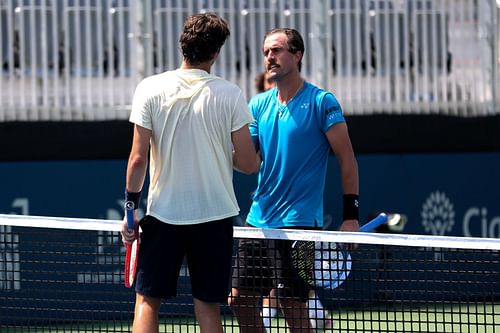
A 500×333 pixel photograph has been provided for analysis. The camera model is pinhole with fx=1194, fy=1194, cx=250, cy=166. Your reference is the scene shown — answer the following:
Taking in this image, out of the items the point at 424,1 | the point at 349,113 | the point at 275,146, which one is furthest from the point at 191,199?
the point at 424,1

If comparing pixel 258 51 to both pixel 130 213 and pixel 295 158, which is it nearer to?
pixel 295 158

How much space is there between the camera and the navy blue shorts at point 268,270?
5.83m

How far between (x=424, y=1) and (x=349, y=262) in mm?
4128

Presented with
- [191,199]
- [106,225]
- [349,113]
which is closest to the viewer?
[191,199]

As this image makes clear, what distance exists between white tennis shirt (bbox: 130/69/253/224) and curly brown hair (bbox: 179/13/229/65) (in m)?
0.08

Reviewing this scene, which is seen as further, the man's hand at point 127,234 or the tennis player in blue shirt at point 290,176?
the tennis player in blue shirt at point 290,176

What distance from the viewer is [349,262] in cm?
601

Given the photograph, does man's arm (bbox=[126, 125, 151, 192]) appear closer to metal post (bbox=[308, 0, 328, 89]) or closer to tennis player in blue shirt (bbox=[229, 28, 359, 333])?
tennis player in blue shirt (bbox=[229, 28, 359, 333])

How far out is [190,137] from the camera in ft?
17.0

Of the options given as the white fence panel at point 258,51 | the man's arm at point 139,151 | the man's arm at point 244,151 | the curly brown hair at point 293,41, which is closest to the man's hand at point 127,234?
the man's arm at point 139,151

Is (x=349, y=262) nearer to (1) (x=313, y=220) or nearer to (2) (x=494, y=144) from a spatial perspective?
(1) (x=313, y=220)

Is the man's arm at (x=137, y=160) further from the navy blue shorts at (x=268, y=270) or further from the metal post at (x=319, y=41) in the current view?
the metal post at (x=319, y=41)

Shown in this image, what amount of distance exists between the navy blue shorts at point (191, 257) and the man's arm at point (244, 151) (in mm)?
251

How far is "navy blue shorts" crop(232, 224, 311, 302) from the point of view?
583 cm
